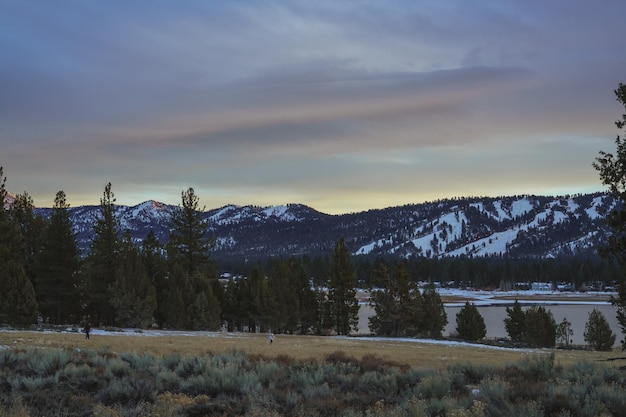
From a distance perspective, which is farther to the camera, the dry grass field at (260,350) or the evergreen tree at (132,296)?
the evergreen tree at (132,296)

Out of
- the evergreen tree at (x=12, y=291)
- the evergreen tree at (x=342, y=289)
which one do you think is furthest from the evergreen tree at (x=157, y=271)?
the evergreen tree at (x=342, y=289)

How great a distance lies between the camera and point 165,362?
15.5 m

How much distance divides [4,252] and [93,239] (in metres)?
16.2

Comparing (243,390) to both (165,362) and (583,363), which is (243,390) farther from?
(583,363)

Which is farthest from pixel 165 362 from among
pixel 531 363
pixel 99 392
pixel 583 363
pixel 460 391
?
pixel 583 363

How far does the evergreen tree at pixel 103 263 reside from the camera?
5119 cm

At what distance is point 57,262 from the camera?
1896 inches

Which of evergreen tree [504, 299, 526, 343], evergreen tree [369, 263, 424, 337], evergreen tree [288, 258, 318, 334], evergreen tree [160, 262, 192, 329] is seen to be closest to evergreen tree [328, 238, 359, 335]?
evergreen tree [288, 258, 318, 334]

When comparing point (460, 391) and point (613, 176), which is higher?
point (613, 176)

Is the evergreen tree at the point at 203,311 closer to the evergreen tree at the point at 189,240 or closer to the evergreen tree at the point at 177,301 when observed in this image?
the evergreen tree at the point at 177,301

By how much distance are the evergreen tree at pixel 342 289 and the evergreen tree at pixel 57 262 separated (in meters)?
27.6

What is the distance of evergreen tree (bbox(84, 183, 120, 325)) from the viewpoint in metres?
51.2

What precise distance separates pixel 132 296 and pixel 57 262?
25.8ft

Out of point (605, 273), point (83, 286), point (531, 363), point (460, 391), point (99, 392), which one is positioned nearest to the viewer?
point (99, 392)
